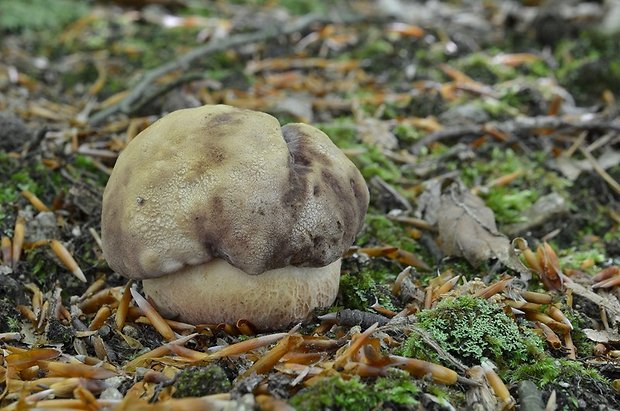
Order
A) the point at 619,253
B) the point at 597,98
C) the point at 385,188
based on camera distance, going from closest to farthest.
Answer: the point at 619,253, the point at 385,188, the point at 597,98

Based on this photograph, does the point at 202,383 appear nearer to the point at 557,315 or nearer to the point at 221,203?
the point at 221,203

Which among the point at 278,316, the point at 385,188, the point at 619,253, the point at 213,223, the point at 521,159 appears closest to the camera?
the point at 213,223

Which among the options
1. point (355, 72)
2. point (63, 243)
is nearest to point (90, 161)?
point (63, 243)

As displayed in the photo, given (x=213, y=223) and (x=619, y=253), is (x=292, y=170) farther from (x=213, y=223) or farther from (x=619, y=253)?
(x=619, y=253)

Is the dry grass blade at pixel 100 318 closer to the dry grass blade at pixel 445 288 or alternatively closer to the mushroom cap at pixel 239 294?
the mushroom cap at pixel 239 294

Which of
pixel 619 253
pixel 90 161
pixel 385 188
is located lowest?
pixel 619 253

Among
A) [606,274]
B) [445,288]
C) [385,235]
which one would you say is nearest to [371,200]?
[385,235]

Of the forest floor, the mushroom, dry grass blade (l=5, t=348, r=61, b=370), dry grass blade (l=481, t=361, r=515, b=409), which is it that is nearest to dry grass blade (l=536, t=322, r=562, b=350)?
the forest floor

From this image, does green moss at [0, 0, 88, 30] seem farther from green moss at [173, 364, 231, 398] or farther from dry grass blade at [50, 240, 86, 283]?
green moss at [173, 364, 231, 398]

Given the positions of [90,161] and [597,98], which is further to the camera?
[597,98]
